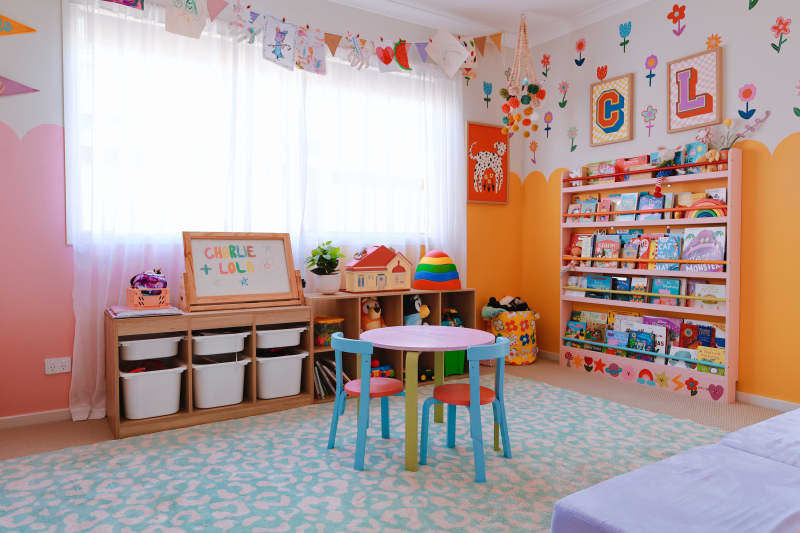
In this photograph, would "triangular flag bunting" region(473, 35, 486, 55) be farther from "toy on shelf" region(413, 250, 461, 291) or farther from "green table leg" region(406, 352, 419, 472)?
"green table leg" region(406, 352, 419, 472)

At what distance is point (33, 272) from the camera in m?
3.09

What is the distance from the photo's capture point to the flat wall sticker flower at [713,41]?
11.8 feet

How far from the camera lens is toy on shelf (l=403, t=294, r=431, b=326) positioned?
3949mm

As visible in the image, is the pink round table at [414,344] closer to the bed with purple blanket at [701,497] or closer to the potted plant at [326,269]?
the potted plant at [326,269]

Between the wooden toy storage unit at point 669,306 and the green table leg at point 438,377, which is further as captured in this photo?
the wooden toy storage unit at point 669,306

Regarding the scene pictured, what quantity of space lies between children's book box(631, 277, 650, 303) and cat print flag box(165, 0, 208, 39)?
11.4ft

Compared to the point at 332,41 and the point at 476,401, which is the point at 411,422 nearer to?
the point at 476,401

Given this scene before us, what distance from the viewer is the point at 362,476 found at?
236cm

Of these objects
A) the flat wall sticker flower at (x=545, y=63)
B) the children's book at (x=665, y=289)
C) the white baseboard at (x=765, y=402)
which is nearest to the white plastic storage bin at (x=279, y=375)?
the children's book at (x=665, y=289)

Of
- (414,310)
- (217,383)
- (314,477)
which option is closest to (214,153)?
(217,383)

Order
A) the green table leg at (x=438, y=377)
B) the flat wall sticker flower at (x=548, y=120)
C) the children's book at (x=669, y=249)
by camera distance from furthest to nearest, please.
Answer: the flat wall sticker flower at (x=548, y=120) → the children's book at (x=669, y=249) → the green table leg at (x=438, y=377)

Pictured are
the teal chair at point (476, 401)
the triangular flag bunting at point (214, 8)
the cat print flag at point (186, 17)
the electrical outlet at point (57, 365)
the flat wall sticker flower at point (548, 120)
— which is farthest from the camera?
the flat wall sticker flower at point (548, 120)

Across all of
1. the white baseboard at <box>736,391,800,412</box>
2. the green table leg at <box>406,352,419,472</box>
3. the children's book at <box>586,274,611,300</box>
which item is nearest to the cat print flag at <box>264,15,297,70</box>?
the green table leg at <box>406,352,419,472</box>

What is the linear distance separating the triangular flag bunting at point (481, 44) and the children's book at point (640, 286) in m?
2.31
